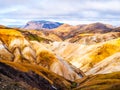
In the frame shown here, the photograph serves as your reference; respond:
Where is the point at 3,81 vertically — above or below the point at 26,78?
above

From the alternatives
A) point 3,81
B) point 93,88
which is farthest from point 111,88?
point 3,81

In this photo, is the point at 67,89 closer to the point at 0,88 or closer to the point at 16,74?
the point at 16,74

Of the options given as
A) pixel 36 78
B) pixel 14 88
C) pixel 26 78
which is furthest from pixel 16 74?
pixel 14 88

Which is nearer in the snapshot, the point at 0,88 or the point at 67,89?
the point at 0,88

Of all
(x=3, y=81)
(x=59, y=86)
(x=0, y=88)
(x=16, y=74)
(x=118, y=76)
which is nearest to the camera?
(x=0, y=88)

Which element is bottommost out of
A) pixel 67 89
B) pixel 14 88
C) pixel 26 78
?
pixel 67 89

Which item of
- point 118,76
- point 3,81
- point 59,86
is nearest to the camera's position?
Answer: point 3,81

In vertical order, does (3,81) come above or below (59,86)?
above

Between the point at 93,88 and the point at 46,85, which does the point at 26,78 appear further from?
the point at 93,88

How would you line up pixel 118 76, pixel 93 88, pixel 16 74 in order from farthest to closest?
pixel 118 76 → pixel 93 88 → pixel 16 74
